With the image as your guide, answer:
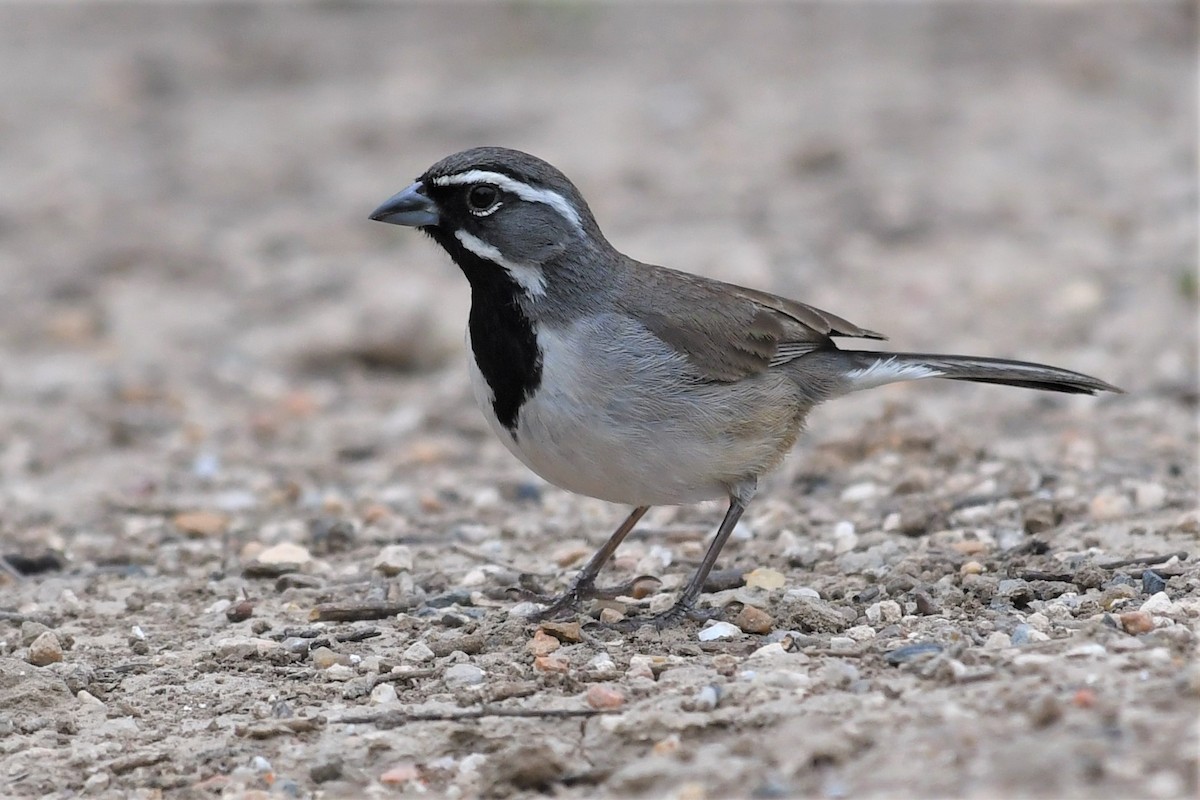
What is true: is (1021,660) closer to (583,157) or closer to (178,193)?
(583,157)

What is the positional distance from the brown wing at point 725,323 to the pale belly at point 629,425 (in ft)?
0.39

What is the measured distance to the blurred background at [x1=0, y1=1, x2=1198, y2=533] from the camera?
11156mm

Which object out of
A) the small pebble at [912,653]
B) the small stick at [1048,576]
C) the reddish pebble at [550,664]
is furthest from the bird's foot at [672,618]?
the small stick at [1048,576]

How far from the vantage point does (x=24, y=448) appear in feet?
34.2

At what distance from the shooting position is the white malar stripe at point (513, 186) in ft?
23.1

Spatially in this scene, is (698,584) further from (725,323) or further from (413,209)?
(413,209)

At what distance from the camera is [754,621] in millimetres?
6652

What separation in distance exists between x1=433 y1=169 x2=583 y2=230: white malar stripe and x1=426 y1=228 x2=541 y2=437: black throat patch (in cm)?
25

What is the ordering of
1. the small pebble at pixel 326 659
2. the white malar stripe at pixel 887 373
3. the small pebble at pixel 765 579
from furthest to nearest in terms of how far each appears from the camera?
the white malar stripe at pixel 887 373 < the small pebble at pixel 765 579 < the small pebble at pixel 326 659

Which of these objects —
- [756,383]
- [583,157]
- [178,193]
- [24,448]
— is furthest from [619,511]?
[178,193]

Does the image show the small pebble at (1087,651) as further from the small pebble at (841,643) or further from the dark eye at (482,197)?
the dark eye at (482,197)

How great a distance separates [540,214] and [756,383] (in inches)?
48.7

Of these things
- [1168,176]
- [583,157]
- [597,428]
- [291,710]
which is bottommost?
[291,710]

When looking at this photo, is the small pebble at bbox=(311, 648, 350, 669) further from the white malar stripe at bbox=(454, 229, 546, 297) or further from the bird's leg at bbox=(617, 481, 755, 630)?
the white malar stripe at bbox=(454, 229, 546, 297)
